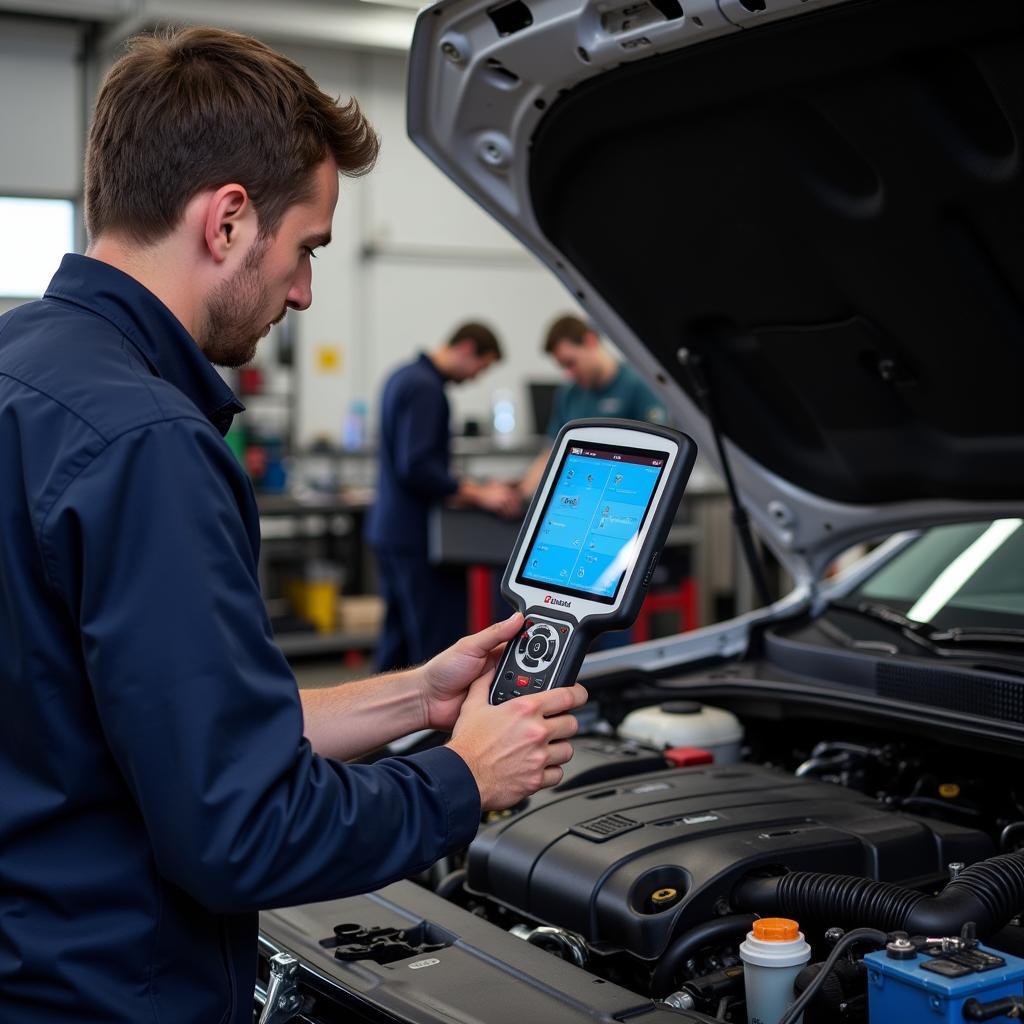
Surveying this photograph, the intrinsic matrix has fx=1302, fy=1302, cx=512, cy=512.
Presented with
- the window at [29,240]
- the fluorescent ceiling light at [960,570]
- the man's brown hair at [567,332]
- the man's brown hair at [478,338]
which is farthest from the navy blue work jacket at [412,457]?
the window at [29,240]

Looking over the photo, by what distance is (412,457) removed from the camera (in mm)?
5199

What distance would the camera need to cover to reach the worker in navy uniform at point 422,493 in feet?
17.1

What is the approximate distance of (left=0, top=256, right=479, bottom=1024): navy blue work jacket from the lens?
3.24 feet

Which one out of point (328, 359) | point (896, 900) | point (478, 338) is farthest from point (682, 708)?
point (328, 359)

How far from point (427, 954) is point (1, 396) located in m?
0.78

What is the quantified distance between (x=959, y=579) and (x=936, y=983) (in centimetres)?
125

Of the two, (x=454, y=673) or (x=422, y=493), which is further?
(x=422, y=493)

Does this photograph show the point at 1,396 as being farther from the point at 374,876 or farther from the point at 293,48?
the point at 293,48

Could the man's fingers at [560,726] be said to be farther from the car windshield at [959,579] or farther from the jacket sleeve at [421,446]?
the jacket sleeve at [421,446]

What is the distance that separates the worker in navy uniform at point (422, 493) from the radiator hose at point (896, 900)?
12.3 feet

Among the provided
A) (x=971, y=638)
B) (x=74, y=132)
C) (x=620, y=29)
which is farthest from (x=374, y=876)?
(x=74, y=132)

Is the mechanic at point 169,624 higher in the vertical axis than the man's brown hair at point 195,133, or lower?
lower

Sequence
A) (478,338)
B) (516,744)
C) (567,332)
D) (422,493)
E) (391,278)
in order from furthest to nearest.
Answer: (391,278), (567,332), (478,338), (422,493), (516,744)

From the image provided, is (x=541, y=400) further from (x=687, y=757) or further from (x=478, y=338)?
(x=687, y=757)
